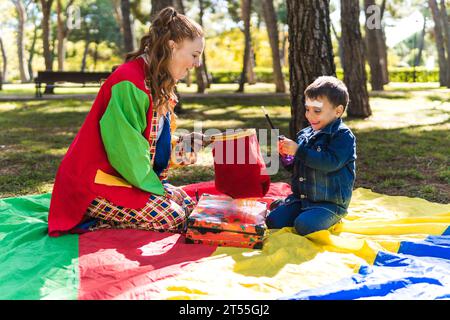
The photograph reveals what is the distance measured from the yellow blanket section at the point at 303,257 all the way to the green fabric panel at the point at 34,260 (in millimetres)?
542

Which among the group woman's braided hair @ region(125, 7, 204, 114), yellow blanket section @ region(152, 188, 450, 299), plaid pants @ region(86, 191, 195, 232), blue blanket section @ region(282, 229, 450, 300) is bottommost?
blue blanket section @ region(282, 229, 450, 300)

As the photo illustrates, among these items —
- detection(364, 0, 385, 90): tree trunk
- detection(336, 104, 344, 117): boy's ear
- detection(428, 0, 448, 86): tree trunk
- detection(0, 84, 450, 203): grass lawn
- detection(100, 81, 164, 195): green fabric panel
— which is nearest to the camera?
detection(100, 81, 164, 195): green fabric panel

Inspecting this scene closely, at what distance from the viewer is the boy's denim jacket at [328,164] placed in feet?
10.7

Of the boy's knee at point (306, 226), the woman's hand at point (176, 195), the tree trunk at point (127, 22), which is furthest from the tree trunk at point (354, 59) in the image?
the boy's knee at point (306, 226)

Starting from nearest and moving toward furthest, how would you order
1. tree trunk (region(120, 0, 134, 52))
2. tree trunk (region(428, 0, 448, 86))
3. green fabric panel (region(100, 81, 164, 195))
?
green fabric panel (region(100, 81, 164, 195)) → tree trunk (region(120, 0, 134, 52)) → tree trunk (region(428, 0, 448, 86))

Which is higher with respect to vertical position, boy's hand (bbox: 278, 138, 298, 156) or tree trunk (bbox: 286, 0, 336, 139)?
tree trunk (bbox: 286, 0, 336, 139)

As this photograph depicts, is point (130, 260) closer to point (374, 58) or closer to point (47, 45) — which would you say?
point (374, 58)

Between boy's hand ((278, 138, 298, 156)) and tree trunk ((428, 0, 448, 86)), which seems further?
tree trunk ((428, 0, 448, 86))

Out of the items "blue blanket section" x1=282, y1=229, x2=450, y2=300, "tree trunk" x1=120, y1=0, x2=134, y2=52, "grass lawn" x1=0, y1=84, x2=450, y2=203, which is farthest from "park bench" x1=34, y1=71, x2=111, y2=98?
"blue blanket section" x1=282, y1=229, x2=450, y2=300

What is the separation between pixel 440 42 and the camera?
65.4 feet

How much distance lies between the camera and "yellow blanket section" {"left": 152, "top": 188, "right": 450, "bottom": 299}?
2.52 meters

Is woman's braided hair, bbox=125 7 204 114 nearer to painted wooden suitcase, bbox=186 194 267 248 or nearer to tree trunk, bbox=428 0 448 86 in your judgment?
painted wooden suitcase, bbox=186 194 267 248

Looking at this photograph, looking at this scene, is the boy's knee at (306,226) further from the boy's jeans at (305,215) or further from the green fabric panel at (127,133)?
the green fabric panel at (127,133)
